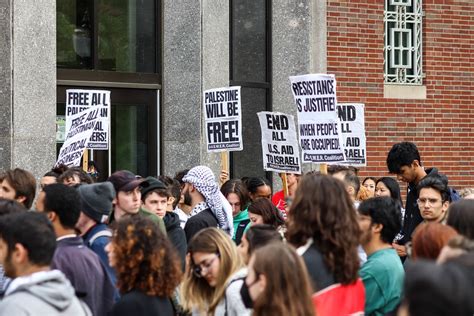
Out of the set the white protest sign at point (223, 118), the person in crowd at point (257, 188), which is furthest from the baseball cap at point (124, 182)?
the white protest sign at point (223, 118)

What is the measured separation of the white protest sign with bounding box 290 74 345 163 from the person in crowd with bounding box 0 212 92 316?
6702 millimetres

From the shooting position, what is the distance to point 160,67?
16203mm

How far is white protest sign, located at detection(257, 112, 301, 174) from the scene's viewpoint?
13267 millimetres

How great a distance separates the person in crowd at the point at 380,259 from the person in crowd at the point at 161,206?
7.41ft

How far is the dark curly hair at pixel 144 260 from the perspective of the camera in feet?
18.7

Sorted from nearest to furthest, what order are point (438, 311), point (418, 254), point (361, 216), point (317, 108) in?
1. point (438, 311)
2. point (418, 254)
3. point (361, 216)
4. point (317, 108)

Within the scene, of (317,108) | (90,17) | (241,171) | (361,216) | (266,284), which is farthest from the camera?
(241,171)

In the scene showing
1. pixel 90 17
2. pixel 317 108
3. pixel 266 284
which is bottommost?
pixel 266 284

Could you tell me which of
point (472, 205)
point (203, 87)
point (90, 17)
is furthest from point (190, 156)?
point (472, 205)

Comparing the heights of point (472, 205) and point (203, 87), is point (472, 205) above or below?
below

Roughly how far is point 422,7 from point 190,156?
486cm

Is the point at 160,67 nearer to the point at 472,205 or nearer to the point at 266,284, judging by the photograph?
the point at 472,205

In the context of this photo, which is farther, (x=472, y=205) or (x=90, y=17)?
(x=90, y=17)

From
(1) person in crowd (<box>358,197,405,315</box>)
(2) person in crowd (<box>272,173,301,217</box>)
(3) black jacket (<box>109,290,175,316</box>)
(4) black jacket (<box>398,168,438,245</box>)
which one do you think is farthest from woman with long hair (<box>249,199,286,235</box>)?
(3) black jacket (<box>109,290,175,316</box>)
